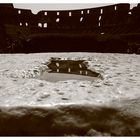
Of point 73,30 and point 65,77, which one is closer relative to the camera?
point 65,77

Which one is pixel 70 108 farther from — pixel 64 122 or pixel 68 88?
pixel 68 88

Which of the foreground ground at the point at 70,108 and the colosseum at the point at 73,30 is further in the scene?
the colosseum at the point at 73,30

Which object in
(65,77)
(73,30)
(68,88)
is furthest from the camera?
(73,30)

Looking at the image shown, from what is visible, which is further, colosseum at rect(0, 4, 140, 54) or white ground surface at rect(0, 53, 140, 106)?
colosseum at rect(0, 4, 140, 54)

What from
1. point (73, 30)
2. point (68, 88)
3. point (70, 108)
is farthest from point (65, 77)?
point (73, 30)

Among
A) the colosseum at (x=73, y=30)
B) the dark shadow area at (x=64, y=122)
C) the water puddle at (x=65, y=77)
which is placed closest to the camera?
the dark shadow area at (x=64, y=122)

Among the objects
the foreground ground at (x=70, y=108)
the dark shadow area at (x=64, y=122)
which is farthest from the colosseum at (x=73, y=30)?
the dark shadow area at (x=64, y=122)

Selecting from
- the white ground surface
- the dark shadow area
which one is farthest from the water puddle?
the dark shadow area

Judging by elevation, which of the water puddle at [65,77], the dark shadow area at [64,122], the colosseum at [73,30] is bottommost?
the dark shadow area at [64,122]

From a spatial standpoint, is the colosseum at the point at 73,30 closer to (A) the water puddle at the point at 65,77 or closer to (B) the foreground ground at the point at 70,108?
(A) the water puddle at the point at 65,77

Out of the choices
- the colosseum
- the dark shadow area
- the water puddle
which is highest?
the colosseum

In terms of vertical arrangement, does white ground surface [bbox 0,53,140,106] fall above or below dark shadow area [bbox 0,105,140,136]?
above

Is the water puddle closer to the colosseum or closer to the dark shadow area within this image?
the dark shadow area

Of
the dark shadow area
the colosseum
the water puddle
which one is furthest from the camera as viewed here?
the colosseum
